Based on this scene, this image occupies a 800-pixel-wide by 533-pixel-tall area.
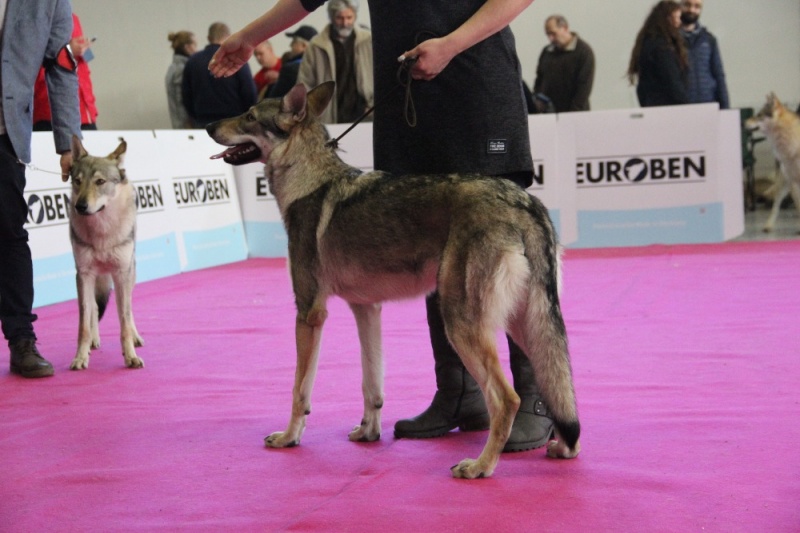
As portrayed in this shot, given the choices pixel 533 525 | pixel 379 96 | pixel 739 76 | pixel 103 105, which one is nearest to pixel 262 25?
pixel 379 96

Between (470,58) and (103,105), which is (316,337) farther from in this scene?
(103,105)

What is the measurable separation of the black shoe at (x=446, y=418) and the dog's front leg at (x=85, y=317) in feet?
7.16

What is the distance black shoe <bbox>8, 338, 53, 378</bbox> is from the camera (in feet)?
15.1

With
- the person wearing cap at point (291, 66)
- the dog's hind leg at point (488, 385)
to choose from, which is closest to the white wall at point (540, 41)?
the person wearing cap at point (291, 66)

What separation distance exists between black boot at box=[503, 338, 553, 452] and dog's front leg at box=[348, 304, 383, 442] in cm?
46

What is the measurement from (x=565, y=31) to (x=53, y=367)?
24.8 ft

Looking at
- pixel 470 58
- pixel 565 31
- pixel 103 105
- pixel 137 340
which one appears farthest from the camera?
pixel 103 105

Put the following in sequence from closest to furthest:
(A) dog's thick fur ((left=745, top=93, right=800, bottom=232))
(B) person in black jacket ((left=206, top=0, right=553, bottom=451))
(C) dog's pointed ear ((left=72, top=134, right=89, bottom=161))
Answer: (B) person in black jacket ((left=206, top=0, right=553, bottom=451))
(C) dog's pointed ear ((left=72, top=134, right=89, bottom=161))
(A) dog's thick fur ((left=745, top=93, right=800, bottom=232))

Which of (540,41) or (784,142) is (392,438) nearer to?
(784,142)

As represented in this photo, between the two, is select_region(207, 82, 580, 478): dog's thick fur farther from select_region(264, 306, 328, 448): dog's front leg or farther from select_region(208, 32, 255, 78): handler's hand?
select_region(208, 32, 255, 78): handler's hand

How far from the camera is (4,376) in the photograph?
184 inches

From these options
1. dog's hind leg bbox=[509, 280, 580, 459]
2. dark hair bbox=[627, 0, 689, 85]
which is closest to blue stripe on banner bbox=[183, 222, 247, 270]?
dark hair bbox=[627, 0, 689, 85]

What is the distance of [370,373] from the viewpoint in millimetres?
3240

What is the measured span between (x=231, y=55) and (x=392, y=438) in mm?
1498
